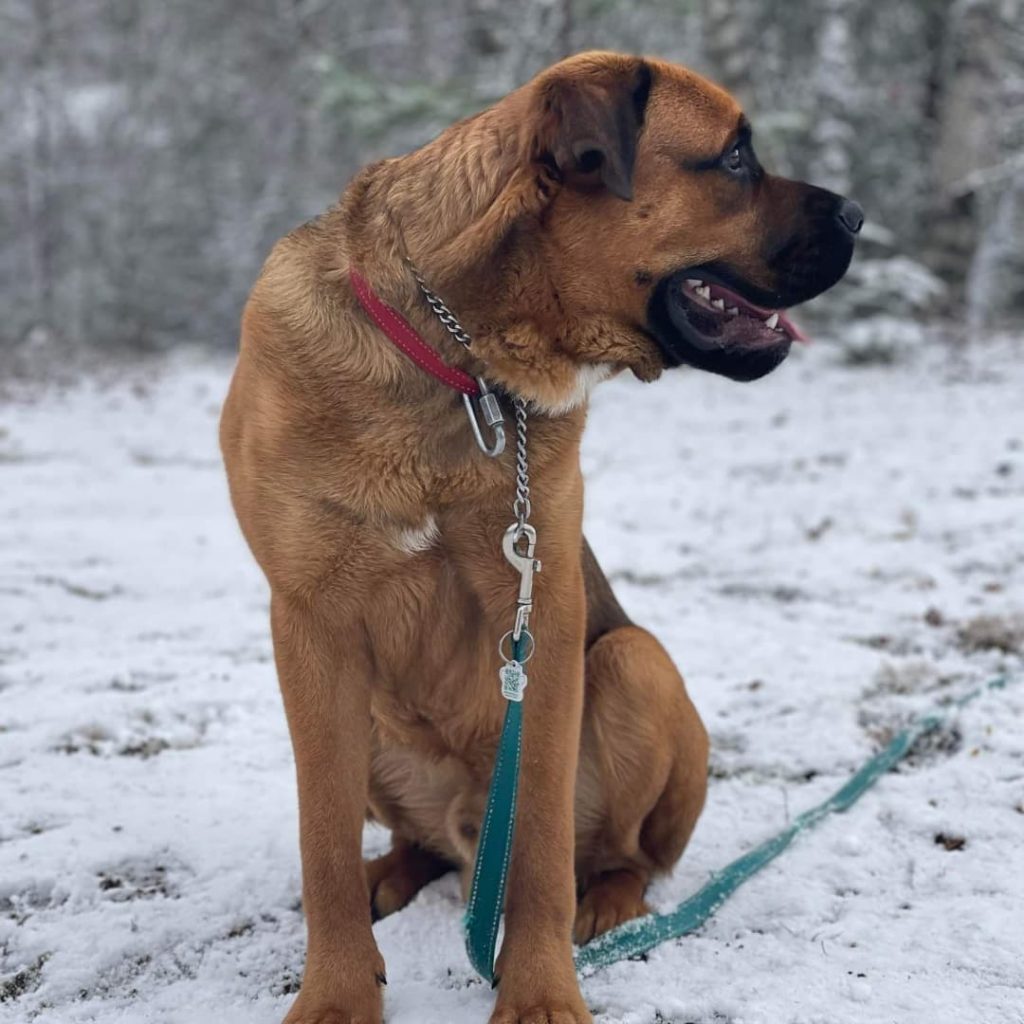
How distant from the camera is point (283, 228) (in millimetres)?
22156

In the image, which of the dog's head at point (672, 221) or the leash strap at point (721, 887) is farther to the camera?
the leash strap at point (721, 887)

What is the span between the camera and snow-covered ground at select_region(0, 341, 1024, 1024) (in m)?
2.52

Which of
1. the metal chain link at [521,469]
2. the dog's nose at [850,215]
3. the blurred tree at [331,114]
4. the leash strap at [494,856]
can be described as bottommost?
the leash strap at [494,856]

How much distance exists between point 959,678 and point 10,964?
11.8 feet

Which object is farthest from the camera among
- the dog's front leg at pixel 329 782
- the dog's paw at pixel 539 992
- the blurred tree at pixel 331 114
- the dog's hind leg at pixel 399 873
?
the blurred tree at pixel 331 114

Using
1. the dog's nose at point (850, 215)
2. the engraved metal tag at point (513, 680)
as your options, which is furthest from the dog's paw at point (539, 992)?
the dog's nose at point (850, 215)

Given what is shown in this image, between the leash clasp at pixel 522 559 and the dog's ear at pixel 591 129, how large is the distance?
0.78m

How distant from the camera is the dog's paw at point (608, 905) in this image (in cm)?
283

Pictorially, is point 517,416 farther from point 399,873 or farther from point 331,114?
point 331,114

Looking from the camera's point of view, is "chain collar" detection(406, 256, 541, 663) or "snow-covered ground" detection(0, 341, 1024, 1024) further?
"snow-covered ground" detection(0, 341, 1024, 1024)

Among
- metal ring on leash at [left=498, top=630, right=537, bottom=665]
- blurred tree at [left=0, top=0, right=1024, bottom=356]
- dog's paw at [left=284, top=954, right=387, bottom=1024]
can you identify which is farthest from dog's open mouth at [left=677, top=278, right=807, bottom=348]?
blurred tree at [left=0, top=0, right=1024, bottom=356]

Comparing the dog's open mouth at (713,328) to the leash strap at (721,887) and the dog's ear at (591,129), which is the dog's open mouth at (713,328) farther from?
the leash strap at (721,887)

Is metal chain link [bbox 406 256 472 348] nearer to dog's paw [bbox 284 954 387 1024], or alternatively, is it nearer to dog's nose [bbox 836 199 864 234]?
dog's nose [bbox 836 199 864 234]

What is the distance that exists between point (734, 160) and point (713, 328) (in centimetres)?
42
